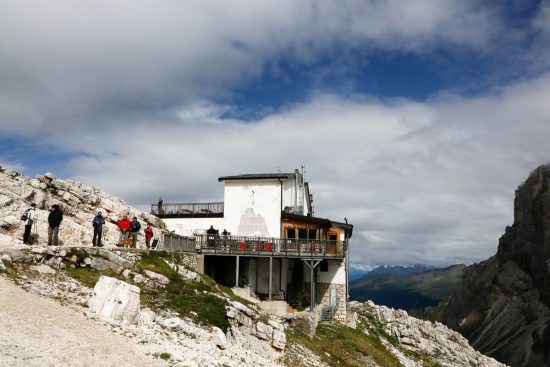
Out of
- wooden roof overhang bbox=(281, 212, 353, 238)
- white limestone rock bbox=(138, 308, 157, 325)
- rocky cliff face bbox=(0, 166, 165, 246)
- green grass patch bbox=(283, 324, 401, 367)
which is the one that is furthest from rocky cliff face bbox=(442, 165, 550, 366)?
white limestone rock bbox=(138, 308, 157, 325)

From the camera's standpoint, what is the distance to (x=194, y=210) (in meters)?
51.2

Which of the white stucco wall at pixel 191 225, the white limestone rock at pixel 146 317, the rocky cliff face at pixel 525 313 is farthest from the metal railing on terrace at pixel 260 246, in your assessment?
the rocky cliff face at pixel 525 313

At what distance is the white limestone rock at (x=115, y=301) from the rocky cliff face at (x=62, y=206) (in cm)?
1043

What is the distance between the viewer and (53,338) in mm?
14430

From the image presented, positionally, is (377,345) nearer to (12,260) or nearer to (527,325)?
(12,260)

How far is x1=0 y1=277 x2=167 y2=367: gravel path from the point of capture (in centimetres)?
1289

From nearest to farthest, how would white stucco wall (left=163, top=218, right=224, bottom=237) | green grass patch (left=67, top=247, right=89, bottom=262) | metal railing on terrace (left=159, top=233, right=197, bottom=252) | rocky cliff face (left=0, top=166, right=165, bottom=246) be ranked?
green grass patch (left=67, top=247, right=89, bottom=262), rocky cliff face (left=0, top=166, right=165, bottom=246), metal railing on terrace (left=159, top=233, right=197, bottom=252), white stucco wall (left=163, top=218, right=224, bottom=237)

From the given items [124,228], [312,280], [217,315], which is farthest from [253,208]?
[217,315]

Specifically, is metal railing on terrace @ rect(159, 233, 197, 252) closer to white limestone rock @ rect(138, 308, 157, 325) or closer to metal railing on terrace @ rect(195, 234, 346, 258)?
metal railing on terrace @ rect(195, 234, 346, 258)

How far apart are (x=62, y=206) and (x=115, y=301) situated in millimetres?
24293

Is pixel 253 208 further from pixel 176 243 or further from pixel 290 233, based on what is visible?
pixel 176 243

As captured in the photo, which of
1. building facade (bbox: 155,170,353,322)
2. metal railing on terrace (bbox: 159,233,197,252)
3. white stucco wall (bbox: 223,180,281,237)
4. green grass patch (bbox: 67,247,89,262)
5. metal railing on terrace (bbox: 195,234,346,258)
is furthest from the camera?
white stucco wall (bbox: 223,180,281,237)

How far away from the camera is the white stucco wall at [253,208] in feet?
155

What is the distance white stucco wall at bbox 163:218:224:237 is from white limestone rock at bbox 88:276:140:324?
2966cm
